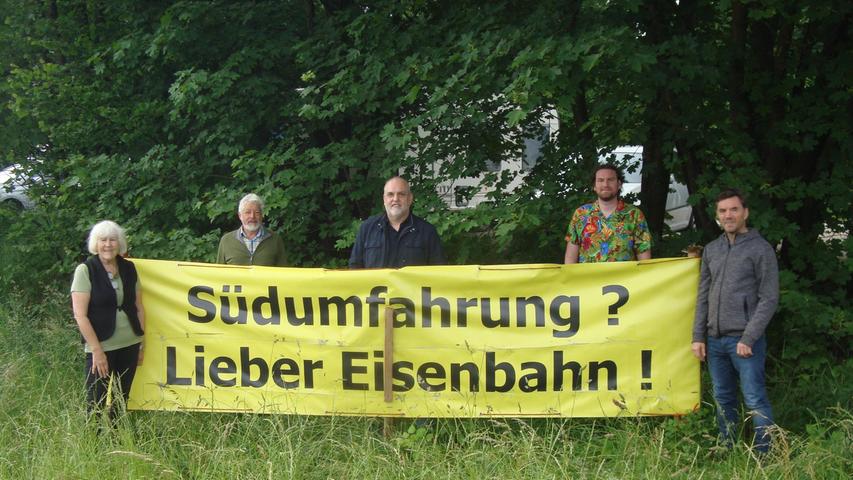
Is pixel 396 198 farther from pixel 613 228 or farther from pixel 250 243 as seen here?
pixel 613 228

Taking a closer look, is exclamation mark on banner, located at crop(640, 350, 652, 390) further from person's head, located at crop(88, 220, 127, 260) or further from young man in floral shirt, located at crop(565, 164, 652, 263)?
person's head, located at crop(88, 220, 127, 260)

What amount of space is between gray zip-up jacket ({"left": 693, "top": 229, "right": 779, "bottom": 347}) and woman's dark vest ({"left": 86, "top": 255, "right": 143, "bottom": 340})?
3.74 m

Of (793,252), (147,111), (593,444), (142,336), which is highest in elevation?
(147,111)

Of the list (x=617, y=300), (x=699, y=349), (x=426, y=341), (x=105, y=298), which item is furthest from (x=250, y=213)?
(x=699, y=349)

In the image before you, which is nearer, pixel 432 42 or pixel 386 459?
pixel 386 459

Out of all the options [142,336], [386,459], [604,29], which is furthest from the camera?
[604,29]

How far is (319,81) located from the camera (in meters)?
8.06

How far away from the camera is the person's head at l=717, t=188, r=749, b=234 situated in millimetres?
4828

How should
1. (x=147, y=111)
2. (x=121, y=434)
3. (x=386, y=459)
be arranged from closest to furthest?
1. (x=386, y=459)
2. (x=121, y=434)
3. (x=147, y=111)

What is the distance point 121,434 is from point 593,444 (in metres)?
2.97

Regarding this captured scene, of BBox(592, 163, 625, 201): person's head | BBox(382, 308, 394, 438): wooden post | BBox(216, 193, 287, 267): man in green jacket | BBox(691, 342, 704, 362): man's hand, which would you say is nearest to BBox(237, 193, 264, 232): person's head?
BBox(216, 193, 287, 267): man in green jacket

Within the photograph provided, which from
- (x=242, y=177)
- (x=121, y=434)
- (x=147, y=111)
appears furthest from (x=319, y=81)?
(x=121, y=434)

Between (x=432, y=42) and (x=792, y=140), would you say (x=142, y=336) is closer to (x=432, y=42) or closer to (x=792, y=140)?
(x=432, y=42)

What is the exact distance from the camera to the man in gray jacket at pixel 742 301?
477 cm
